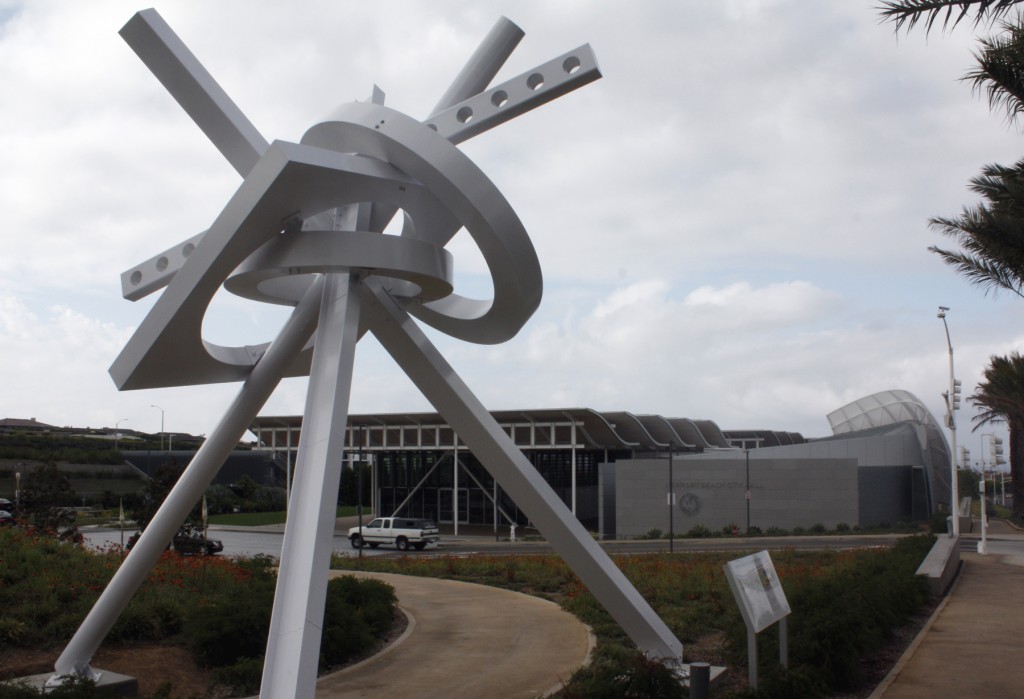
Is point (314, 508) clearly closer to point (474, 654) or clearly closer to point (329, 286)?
point (329, 286)

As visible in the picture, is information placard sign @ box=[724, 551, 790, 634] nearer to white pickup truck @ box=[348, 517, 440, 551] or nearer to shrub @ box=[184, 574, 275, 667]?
shrub @ box=[184, 574, 275, 667]

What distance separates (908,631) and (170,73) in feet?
43.4

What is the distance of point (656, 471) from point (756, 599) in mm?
40022

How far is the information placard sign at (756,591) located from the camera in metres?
9.30

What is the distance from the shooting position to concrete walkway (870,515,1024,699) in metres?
10.7

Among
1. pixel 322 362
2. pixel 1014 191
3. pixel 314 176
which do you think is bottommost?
pixel 322 362

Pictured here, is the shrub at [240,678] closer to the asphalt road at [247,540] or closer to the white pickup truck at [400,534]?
the asphalt road at [247,540]

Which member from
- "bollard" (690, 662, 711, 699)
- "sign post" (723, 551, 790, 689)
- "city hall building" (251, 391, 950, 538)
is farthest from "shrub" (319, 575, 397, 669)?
"city hall building" (251, 391, 950, 538)

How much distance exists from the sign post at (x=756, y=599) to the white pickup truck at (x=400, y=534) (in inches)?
1317

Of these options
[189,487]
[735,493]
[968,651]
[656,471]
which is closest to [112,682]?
[189,487]

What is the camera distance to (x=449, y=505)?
61.3 meters

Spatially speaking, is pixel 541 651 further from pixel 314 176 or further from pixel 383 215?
pixel 314 176

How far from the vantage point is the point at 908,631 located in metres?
14.9

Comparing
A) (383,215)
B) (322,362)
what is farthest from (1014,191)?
(322,362)
